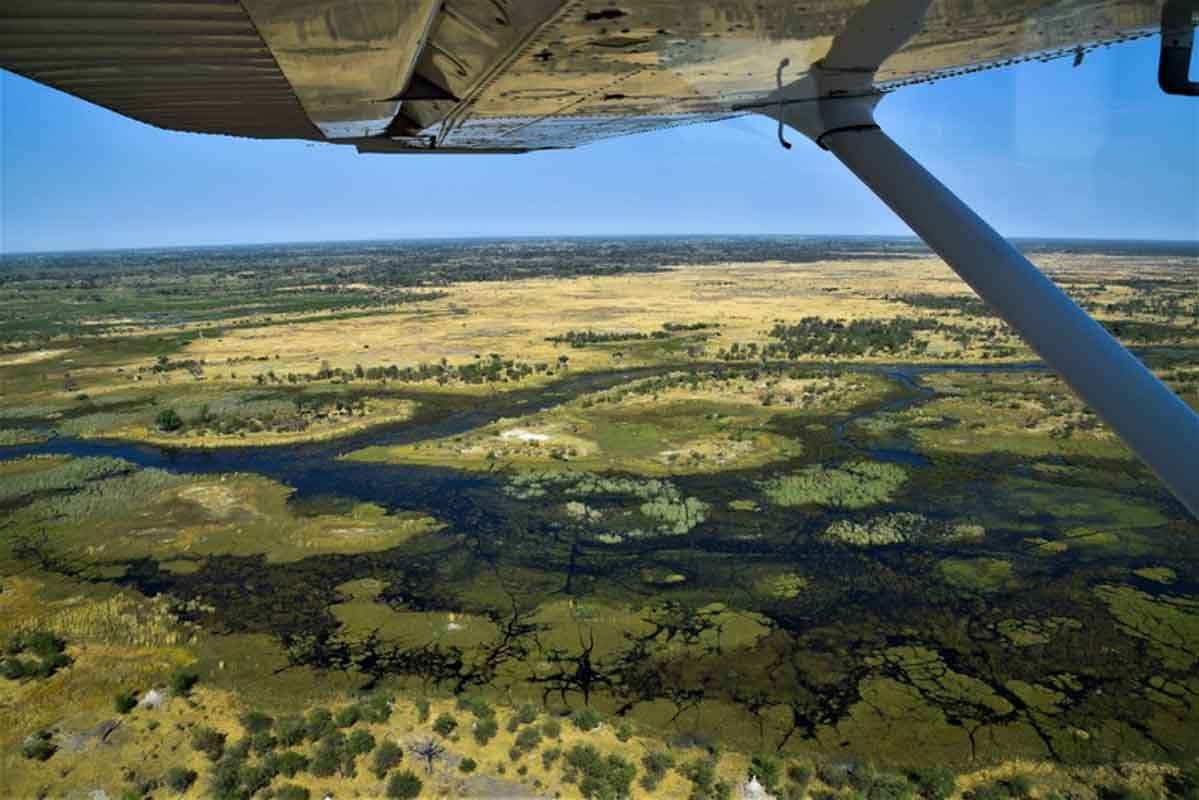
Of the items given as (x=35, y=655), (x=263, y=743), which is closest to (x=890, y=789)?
(x=263, y=743)

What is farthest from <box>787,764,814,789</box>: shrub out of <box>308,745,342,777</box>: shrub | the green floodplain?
<box>308,745,342,777</box>: shrub

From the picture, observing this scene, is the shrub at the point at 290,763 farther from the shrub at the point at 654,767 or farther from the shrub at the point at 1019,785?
the shrub at the point at 1019,785

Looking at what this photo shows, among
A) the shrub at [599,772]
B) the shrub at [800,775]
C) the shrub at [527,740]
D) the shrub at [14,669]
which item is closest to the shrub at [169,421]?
the shrub at [14,669]

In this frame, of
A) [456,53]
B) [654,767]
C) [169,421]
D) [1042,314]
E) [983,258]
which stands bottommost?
[654,767]

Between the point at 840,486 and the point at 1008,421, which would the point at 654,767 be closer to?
the point at 840,486

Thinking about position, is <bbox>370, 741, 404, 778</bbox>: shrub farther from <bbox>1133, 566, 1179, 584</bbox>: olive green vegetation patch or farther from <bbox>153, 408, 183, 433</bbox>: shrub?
<bbox>153, 408, 183, 433</bbox>: shrub
